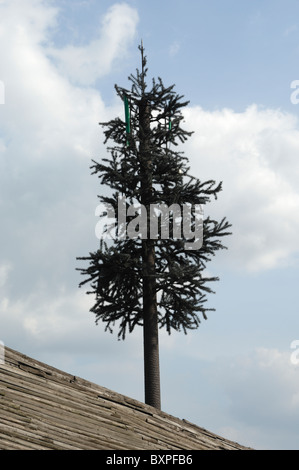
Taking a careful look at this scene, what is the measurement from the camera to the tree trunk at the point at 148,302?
18.6 metres

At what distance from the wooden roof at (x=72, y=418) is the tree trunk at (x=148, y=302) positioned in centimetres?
355

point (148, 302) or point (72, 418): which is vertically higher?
point (148, 302)

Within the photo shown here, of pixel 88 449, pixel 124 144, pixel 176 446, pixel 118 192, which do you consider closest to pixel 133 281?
pixel 118 192

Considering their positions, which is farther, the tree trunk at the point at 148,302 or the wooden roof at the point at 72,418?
the tree trunk at the point at 148,302

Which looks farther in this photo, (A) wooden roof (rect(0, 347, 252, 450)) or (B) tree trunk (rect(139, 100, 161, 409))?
(B) tree trunk (rect(139, 100, 161, 409))

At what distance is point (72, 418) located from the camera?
11875 mm

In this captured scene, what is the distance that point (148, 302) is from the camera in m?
19.4

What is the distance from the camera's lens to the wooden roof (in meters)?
10.6

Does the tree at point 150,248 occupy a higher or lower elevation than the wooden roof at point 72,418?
higher

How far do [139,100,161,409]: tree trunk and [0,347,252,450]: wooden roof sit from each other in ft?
11.7

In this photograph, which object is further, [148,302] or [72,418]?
[148,302]

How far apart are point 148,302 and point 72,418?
7833 mm

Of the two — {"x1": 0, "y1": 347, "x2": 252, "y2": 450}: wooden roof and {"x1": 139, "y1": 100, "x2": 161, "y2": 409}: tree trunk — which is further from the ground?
{"x1": 139, "y1": 100, "x2": 161, "y2": 409}: tree trunk
